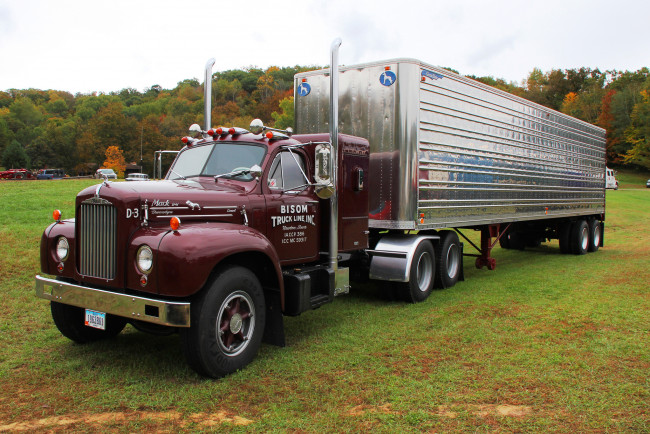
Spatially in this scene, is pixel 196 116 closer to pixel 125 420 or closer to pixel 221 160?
pixel 221 160

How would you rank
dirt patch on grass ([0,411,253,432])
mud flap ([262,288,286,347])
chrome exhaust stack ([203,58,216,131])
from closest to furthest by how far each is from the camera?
dirt patch on grass ([0,411,253,432]), mud flap ([262,288,286,347]), chrome exhaust stack ([203,58,216,131])

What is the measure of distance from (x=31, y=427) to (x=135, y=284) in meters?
1.26

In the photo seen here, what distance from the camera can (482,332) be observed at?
6.19 m

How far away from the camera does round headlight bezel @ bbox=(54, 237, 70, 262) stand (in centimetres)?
501

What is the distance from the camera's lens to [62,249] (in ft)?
16.6

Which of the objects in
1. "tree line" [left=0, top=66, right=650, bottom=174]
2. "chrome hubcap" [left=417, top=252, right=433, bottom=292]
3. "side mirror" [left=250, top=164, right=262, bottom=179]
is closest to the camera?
"side mirror" [left=250, top=164, right=262, bottom=179]

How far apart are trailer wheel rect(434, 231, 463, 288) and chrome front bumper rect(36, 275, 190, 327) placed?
5513mm

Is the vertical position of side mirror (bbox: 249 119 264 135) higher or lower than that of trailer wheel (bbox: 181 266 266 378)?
higher

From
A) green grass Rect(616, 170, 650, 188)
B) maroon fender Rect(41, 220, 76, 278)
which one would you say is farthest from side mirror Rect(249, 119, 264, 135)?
green grass Rect(616, 170, 650, 188)

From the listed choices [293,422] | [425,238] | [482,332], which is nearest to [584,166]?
[425,238]

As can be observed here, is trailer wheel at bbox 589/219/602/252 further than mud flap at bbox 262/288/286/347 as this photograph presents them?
Yes

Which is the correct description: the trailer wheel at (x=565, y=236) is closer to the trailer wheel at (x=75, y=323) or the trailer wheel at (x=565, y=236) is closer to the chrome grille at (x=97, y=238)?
the trailer wheel at (x=75, y=323)

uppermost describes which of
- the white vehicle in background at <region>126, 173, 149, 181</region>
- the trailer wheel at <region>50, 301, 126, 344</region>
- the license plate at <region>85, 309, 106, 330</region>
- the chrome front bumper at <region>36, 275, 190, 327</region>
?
the white vehicle in background at <region>126, 173, 149, 181</region>

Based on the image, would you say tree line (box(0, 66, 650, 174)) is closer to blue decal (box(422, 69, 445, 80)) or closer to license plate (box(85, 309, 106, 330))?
blue decal (box(422, 69, 445, 80))
